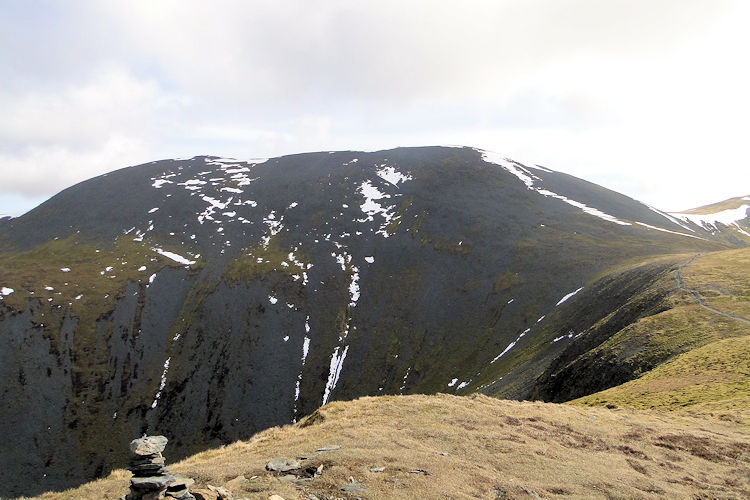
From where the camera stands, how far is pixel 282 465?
20.2 m

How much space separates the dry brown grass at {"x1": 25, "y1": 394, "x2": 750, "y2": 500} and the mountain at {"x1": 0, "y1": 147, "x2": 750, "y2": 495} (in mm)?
20343

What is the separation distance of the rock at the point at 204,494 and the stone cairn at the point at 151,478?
0.73ft

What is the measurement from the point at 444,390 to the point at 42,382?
86.7 meters

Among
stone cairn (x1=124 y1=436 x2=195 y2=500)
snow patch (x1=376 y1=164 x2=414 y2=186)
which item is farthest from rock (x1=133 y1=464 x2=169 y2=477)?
snow patch (x1=376 y1=164 x2=414 y2=186)

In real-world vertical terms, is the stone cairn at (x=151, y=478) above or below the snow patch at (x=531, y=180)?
below

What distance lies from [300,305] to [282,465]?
10520 centimetres

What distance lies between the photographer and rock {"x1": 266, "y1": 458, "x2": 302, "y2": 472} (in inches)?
780

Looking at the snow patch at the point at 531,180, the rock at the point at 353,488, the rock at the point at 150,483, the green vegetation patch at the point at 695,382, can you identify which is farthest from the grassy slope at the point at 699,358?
the snow patch at the point at 531,180

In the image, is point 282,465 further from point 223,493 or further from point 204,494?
point 204,494

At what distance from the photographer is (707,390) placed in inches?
1395

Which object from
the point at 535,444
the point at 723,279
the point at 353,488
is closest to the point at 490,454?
the point at 535,444

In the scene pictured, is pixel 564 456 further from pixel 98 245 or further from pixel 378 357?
pixel 98 245

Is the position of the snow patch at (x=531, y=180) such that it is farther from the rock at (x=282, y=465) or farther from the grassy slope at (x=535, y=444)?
the rock at (x=282, y=465)

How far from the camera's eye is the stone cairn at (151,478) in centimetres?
1565
